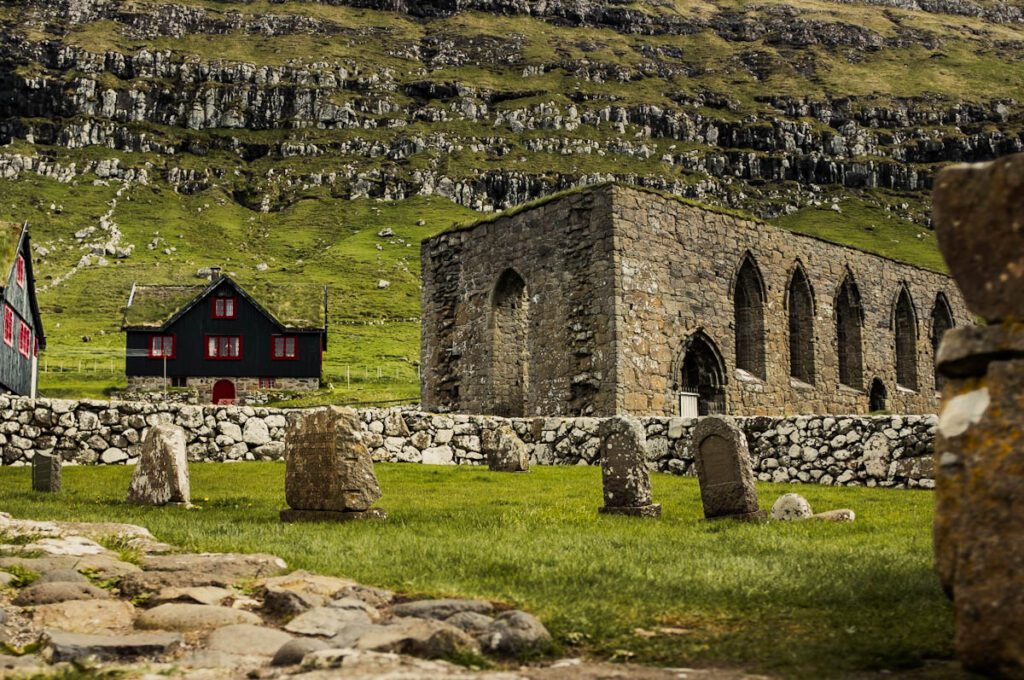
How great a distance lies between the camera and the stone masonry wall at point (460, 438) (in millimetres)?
17375

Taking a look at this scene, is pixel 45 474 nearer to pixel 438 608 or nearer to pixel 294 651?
pixel 438 608

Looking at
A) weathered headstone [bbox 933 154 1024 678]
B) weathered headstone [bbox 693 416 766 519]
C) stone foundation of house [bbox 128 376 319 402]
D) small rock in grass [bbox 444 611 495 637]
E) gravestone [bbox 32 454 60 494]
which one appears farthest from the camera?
stone foundation of house [bbox 128 376 319 402]

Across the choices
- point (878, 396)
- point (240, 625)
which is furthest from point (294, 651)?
point (878, 396)

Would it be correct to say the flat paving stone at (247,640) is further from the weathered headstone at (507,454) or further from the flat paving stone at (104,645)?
the weathered headstone at (507,454)

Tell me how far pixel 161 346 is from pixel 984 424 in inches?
2411

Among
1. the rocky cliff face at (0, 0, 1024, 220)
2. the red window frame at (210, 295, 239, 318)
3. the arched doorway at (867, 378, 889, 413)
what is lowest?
the arched doorway at (867, 378, 889, 413)

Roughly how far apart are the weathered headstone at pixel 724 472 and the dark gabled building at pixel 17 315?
30.5 metres

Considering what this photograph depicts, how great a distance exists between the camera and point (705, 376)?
2959cm

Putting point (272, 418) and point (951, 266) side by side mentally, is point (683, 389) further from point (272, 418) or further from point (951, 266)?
point (951, 266)

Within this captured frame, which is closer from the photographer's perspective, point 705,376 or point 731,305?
point 705,376

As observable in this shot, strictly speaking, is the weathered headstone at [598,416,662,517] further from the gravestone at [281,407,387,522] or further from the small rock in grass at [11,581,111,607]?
the small rock in grass at [11,581,111,607]

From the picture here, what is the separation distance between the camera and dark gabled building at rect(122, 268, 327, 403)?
60.4 meters

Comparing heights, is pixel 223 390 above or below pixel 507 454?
above

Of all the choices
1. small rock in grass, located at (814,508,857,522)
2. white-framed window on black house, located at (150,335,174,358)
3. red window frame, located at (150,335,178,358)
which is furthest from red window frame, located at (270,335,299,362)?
small rock in grass, located at (814,508,857,522)
